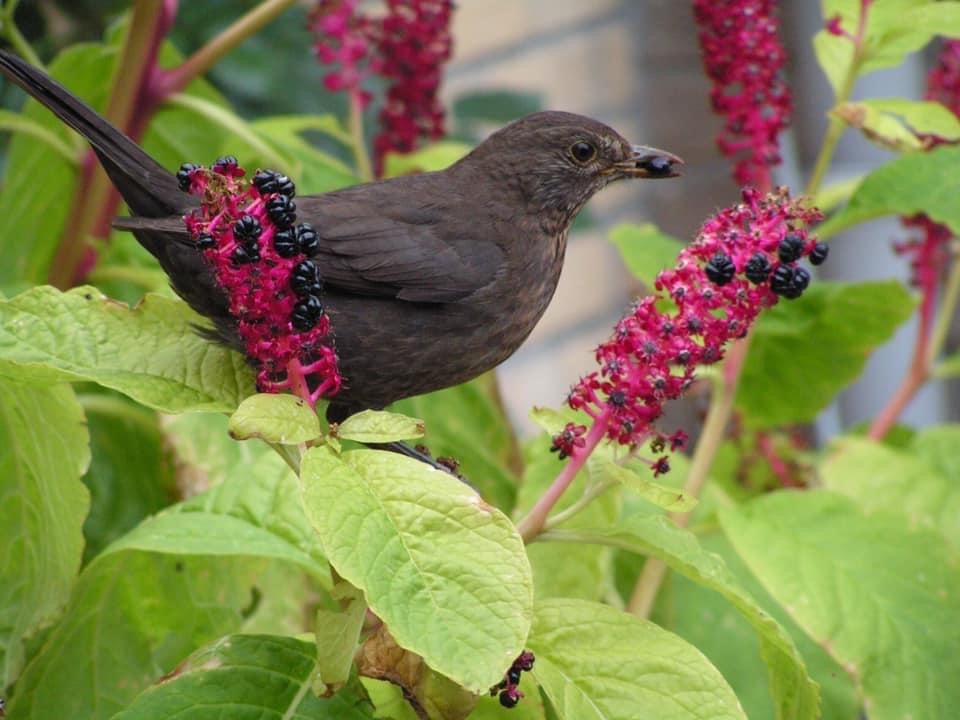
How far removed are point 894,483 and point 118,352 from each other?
1.43 metres

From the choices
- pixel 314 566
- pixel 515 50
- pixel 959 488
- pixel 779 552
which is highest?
pixel 515 50

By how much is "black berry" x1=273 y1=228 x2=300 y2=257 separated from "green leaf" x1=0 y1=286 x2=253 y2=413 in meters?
0.21

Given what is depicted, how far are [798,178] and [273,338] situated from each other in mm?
4441

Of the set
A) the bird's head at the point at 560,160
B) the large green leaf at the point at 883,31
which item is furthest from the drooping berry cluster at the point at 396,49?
the large green leaf at the point at 883,31

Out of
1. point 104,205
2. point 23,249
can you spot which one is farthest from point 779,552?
point 23,249

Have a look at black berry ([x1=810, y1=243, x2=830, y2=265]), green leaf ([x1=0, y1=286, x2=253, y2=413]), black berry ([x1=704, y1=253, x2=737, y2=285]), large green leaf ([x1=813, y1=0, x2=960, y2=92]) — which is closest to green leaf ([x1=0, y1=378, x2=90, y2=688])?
green leaf ([x1=0, y1=286, x2=253, y2=413])

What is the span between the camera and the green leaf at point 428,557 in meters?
1.12

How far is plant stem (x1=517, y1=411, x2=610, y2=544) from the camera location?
138 cm

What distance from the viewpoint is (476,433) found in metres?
2.25

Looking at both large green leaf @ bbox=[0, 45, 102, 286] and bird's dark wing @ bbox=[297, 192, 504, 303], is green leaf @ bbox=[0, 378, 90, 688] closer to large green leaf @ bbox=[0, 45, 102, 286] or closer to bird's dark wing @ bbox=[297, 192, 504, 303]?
bird's dark wing @ bbox=[297, 192, 504, 303]

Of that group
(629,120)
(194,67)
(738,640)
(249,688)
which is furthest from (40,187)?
(629,120)

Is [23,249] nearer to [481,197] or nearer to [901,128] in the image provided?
[481,197]

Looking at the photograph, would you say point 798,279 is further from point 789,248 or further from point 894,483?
point 894,483

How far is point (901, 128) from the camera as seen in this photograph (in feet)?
6.40
